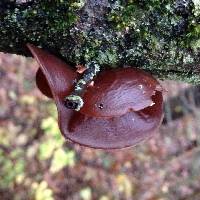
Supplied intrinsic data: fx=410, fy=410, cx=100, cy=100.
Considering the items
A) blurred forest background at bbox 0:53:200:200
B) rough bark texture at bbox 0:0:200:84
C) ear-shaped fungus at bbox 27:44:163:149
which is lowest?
blurred forest background at bbox 0:53:200:200

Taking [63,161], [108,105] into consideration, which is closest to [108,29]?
[108,105]

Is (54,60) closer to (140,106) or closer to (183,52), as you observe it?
(140,106)

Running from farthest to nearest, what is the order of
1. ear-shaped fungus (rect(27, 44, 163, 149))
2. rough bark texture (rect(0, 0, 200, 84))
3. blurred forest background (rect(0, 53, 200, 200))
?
blurred forest background (rect(0, 53, 200, 200))
ear-shaped fungus (rect(27, 44, 163, 149))
rough bark texture (rect(0, 0, 200, 84))

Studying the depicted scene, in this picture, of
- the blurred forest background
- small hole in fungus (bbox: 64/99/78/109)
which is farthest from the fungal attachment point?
the blurred forest background

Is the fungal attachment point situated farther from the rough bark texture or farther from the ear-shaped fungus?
the rough bark texture

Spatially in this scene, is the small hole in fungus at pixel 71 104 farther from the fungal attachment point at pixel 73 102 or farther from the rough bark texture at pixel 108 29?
the rough bark texture at pixel 108 29

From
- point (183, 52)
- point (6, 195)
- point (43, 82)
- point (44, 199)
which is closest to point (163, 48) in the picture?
point (183, 52)

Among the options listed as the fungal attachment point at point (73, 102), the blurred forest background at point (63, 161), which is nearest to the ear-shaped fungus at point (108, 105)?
the fungal attachment point at point (73, 102)

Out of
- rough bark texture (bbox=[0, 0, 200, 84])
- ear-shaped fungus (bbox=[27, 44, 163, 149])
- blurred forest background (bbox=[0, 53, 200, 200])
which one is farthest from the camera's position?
blurred forest background (bbox=[0, 53, 200, 200])
